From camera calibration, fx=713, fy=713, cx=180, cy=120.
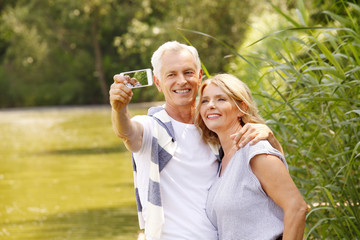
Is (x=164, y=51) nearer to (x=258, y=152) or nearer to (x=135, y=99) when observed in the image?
(x=258, y=152)

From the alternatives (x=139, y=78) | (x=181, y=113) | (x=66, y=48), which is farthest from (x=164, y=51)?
(x=66, y=48)

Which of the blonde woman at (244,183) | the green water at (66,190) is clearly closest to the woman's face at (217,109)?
the blonde woman at (244,183)

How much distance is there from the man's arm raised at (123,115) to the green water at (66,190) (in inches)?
157

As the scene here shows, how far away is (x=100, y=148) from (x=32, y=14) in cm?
2604

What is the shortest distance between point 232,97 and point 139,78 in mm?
416

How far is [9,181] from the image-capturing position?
35.5 ft

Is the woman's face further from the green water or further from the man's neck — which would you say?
the green water

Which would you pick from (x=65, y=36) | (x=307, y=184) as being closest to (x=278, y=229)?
(x=307, y=184)

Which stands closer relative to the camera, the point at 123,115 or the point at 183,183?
the point at 123,115

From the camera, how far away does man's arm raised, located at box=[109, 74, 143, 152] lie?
2.61 meters

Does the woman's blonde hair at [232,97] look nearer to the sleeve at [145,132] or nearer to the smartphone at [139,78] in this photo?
the sleeve at [145,132]

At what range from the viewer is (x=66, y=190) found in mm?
9773

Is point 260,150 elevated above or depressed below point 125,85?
below

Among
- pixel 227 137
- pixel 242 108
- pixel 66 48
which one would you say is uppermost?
pixel 242 108
